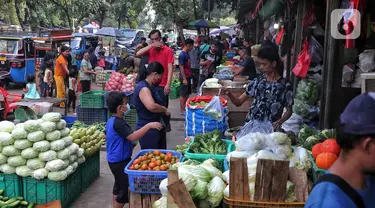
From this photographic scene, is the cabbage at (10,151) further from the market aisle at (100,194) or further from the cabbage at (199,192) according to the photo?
the cabbage at (199,192)

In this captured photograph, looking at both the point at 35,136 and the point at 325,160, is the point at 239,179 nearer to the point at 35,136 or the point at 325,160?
the point at 325,160

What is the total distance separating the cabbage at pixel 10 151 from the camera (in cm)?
527

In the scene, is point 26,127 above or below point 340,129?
below

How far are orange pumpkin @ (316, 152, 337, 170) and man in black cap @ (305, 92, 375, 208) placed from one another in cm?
168

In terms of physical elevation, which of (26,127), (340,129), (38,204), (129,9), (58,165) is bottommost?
(38,204)

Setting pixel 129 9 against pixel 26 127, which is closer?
pixel 26 127

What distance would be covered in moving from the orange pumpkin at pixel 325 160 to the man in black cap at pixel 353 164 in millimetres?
1677

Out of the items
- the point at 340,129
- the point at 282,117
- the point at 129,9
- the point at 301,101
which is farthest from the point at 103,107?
the point at 129,9

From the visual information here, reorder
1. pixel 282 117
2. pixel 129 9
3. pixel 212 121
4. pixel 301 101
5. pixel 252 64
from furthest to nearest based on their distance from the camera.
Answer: pixel 129 9, pixel 252 64, pixel 301 101, pixel 212 121, pixel 282 117

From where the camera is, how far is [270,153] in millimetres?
3451

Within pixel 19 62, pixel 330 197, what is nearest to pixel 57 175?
pixel 330 197

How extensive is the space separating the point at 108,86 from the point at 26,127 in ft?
18.7

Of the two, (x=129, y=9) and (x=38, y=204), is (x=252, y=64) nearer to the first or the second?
(x=38, y=204)

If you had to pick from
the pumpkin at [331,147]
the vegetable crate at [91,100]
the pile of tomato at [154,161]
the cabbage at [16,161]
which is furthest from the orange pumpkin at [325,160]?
the vegetable crate at [91,100]
